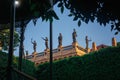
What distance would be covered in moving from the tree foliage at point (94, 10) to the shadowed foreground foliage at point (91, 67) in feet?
43.2

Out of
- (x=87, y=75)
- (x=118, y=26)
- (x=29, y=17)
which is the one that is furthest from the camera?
(x=87, y=75)

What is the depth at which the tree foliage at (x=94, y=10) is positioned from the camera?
6.68 meters

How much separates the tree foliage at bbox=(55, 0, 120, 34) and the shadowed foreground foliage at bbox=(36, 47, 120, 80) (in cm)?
1318

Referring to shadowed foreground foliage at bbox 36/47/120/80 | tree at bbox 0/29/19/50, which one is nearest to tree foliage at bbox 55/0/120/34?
shadowed foreground foliage at bbox 36/47/120/80

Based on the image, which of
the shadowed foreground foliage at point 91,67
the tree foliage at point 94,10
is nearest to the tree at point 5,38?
the shadowed foreground foliage at point 91,67

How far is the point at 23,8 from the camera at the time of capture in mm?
10727

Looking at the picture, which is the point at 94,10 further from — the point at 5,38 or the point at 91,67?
the point at 5,38

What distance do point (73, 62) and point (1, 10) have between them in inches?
497

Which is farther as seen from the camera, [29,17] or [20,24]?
[20,24]

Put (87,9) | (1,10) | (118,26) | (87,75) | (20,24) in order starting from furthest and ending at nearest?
1. (87,75)
2. (20,24)
3. (1,10)
4. (118,26)
5. (87,9)

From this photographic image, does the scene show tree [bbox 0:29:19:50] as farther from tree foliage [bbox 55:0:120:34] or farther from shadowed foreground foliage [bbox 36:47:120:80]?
tree foliage [bbox 55:0:120:34]

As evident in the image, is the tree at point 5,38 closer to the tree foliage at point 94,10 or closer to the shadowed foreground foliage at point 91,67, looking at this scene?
the shadowed foreground foliage at point 91,67

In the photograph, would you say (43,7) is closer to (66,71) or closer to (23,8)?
(23,8)

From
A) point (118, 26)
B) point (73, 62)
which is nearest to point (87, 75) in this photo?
point (73, 62)
